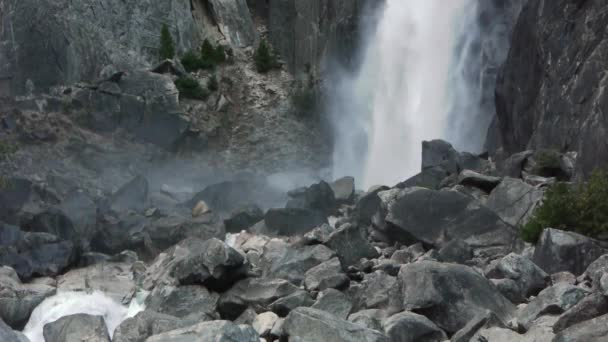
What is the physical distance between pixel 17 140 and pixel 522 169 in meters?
24.7

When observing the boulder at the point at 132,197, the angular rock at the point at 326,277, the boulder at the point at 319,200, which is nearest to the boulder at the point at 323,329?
the angular rock at the point at 326,277

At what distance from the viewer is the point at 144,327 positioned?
1249cm

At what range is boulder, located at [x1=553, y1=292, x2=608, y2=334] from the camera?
9859 mm

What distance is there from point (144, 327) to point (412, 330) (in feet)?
14.3

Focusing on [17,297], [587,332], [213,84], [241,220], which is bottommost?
[241,220]

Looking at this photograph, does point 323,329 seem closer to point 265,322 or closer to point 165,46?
point 265,322

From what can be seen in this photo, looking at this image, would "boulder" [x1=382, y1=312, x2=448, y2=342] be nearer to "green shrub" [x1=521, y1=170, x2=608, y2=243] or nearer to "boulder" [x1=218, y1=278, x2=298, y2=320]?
Result: "boulder" [x1=218, y1=278, x2=298, y2=320]

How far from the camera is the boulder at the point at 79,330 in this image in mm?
13094

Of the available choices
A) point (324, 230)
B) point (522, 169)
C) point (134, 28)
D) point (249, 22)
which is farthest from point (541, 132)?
point (249, 22)

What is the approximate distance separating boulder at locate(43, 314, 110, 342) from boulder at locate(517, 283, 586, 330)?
698 centimetres

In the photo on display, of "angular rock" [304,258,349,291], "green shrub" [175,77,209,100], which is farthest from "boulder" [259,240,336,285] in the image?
"green shrub" [175,77,209,100]

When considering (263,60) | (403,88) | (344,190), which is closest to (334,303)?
(344,190)

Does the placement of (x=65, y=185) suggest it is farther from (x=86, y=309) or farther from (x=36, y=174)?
(x=86, y=309)

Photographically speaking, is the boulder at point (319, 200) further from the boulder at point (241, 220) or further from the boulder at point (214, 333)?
the boulder at point (214, 333)
